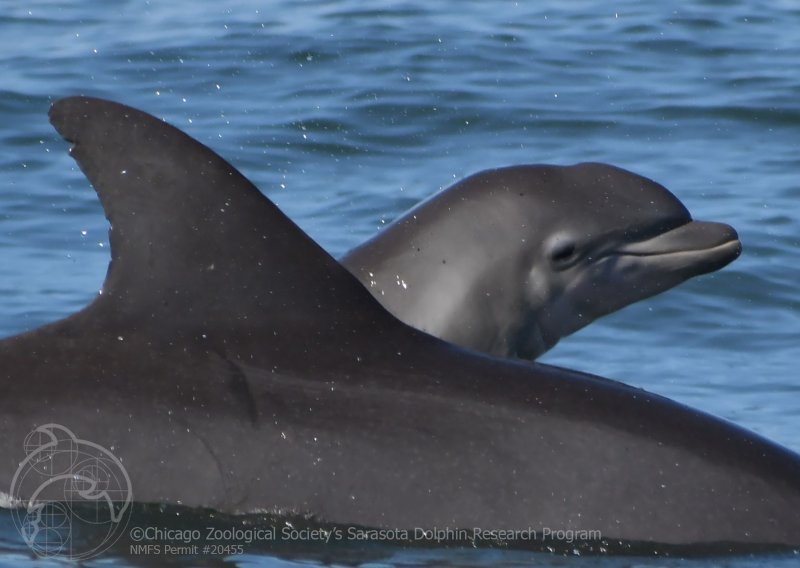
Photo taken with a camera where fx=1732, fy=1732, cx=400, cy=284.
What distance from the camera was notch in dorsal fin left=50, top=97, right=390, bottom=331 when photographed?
6547mm

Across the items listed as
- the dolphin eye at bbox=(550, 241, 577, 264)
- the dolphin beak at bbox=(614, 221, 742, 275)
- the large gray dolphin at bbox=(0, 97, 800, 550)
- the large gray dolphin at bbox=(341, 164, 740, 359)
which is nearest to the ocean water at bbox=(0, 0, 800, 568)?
the dolphin beak at bbox=(614, 221, 742, 275)

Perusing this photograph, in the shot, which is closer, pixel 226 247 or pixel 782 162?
pixel 226 247

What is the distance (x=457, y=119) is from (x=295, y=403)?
1094 cm

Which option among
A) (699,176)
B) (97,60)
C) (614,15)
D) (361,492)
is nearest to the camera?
(361,492)

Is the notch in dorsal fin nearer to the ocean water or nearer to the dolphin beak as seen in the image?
the dolphin beak

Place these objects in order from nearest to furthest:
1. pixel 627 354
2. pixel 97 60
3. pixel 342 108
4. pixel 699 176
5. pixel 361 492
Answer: pixel 361 492
pixel 627 354
pixel 699 176
pixel 342 108
pixel 97 60

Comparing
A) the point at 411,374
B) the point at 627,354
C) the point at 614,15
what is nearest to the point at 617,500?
the point at 411,374

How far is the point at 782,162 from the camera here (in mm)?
15961

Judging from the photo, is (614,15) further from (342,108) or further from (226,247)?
(226,247)

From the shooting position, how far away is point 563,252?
916 centimetres

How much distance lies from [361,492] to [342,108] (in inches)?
448

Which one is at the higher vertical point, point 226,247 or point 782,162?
point 226,247

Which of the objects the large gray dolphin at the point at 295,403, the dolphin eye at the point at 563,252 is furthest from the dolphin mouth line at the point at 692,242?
the large gray dolphin at the point at 295,403

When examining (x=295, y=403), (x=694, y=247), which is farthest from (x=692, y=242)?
(x=295, y=403)
